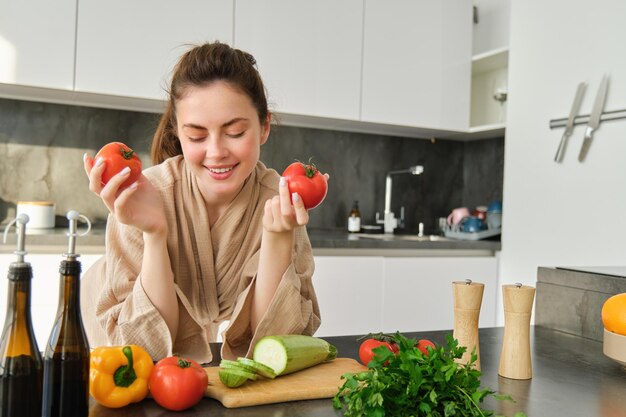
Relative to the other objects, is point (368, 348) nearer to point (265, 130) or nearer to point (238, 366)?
point (238, 366)

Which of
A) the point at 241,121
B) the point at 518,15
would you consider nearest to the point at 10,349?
the point at 241,121

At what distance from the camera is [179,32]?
9.35 ft

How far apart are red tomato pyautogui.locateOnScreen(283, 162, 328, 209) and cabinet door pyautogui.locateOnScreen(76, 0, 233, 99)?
5.62 ft

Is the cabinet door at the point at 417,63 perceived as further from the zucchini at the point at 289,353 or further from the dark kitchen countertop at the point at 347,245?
the zucchini at the point at 289,353

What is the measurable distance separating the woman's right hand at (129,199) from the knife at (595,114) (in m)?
2.16

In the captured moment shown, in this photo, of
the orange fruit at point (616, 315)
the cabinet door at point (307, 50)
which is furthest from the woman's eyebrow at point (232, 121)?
the cabinet door at point (307, 50)

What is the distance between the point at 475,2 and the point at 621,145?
60.2 inches

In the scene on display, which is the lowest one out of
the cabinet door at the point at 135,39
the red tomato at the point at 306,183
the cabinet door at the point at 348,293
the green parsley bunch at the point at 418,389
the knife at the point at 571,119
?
the cabinet door at the point at 348,293

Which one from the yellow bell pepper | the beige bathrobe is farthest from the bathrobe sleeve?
the yellow bell pepper

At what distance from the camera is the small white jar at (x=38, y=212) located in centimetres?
276

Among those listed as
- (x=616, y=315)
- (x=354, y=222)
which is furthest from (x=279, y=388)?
(x=354, y=222)

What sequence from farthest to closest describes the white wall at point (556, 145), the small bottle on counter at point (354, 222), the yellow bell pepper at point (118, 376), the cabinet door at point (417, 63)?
the small bottle on counter at point (354, 222), the cabinet door at point (417, 63), the white wall at point (556, 145), the yellow bell pepper at point (118, 376)

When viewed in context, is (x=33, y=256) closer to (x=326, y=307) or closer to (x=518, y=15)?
(x=326, y=307)

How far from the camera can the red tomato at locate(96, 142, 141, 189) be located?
1202 millimetres
